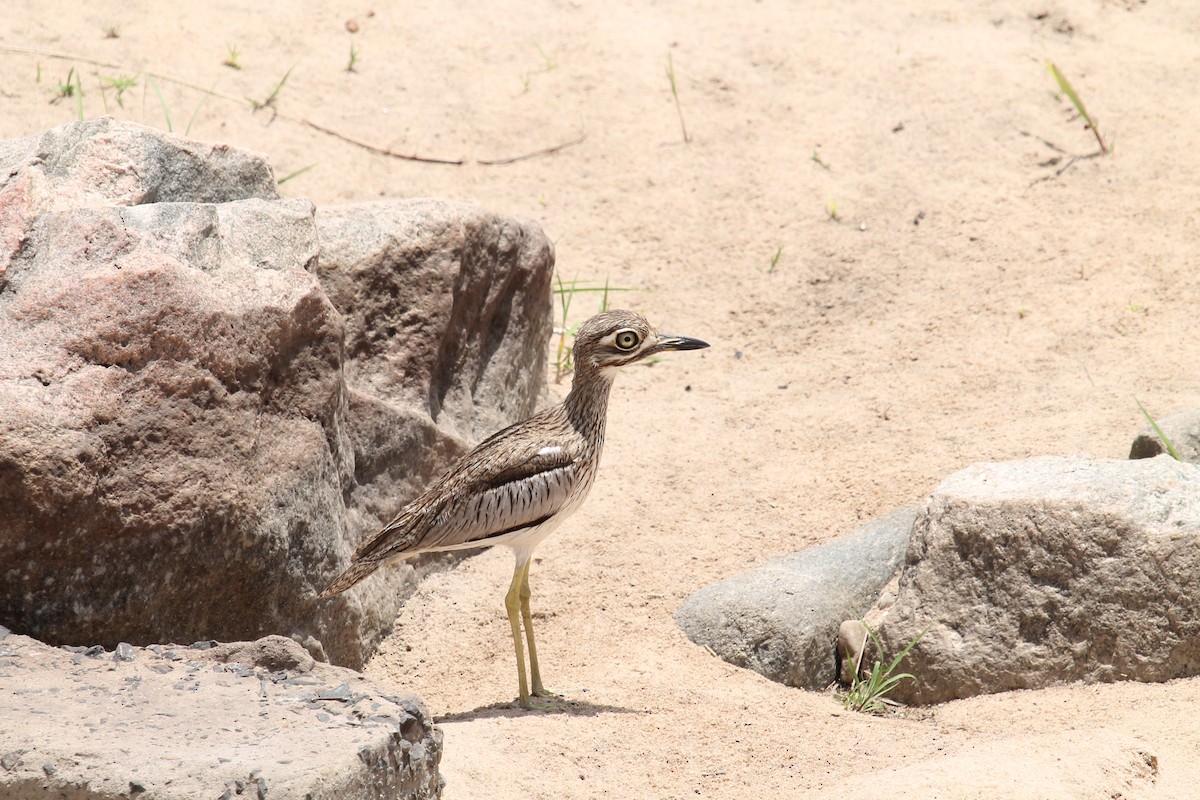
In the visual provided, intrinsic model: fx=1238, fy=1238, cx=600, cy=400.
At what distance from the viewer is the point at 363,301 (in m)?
5.13

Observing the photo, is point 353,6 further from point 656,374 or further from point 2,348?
point 2,348

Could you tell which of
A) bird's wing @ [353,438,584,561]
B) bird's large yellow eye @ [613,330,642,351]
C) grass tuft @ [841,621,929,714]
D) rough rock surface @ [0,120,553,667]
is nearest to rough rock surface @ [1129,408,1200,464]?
grass tuft @ [841,621,929,714]

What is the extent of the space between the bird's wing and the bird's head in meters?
0.44

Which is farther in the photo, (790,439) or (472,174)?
(472,174)

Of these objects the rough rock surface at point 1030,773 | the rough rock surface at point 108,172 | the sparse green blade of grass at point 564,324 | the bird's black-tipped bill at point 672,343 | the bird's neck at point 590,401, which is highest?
the rough rock surface at point 108,172

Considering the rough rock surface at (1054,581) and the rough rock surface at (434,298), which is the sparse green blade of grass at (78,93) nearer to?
the rough rock surface at (434,298)

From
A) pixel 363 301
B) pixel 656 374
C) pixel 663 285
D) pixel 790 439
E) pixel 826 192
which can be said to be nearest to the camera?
pixel 363 301

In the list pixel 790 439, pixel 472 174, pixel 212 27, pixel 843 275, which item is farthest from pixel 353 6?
pixel 790 439

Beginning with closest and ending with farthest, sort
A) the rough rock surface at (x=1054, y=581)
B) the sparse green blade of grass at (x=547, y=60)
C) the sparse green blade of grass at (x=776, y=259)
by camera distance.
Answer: the rough rock surface at (x=1054, y=581), the sparse green blade of grass at (x=776, y=259), the sparse green blade of grass at (x=547, y=60)

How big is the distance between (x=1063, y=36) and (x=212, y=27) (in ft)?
19.8

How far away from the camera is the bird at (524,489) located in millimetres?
4465

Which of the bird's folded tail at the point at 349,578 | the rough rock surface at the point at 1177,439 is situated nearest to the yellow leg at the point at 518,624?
the bird's folded tail at the point at 349,578

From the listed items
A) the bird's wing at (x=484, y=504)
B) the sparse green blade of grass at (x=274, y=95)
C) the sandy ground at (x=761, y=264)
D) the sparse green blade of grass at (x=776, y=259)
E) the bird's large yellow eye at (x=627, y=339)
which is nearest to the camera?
the sandy ground at (x=761, y=264)

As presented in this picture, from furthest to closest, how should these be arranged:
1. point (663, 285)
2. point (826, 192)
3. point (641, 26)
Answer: point (641, 26), point (826, 192), point (663, 285)
